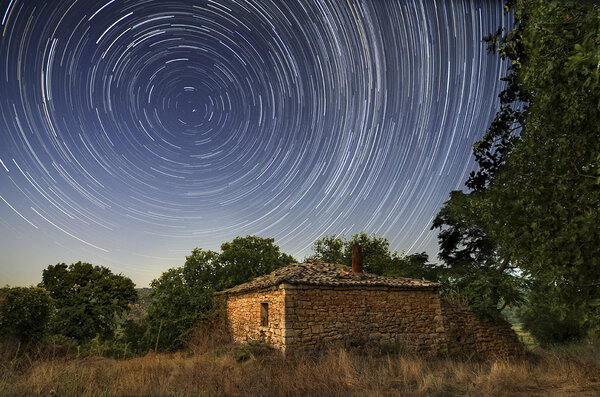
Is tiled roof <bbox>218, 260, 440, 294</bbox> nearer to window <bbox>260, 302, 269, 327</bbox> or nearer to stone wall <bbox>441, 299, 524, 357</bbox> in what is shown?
window <bbox>260, 302, 269, 327</bbox>

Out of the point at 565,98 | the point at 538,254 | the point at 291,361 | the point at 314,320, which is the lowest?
the point at 291,361

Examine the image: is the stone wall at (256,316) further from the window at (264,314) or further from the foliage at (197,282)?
the foliage at (197,282)

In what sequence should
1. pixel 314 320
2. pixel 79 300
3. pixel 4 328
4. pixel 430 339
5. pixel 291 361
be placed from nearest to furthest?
pixel 291 361, pixel 314 320, pixel 430 339, pixel 4 328, pixel 79 300

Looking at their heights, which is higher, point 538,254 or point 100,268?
point 100,268

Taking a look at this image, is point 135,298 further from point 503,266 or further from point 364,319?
point 503,266

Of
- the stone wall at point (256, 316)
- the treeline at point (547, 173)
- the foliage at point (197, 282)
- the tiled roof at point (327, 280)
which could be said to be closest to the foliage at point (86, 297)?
the foliage at point (197, 282)

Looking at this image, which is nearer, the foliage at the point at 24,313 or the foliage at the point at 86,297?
the foliage at the point at 24,313

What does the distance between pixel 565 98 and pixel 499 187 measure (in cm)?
251

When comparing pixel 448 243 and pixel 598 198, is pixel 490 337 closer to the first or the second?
pixel 448 243

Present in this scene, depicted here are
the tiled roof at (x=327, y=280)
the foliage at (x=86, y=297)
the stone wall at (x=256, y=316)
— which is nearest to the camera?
the stone wall at (x=256, y=316)

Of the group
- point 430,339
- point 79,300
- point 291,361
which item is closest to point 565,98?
point 291,361

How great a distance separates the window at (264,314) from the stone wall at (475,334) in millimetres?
7880

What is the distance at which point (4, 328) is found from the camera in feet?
52.5

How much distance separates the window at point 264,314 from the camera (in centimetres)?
1444
